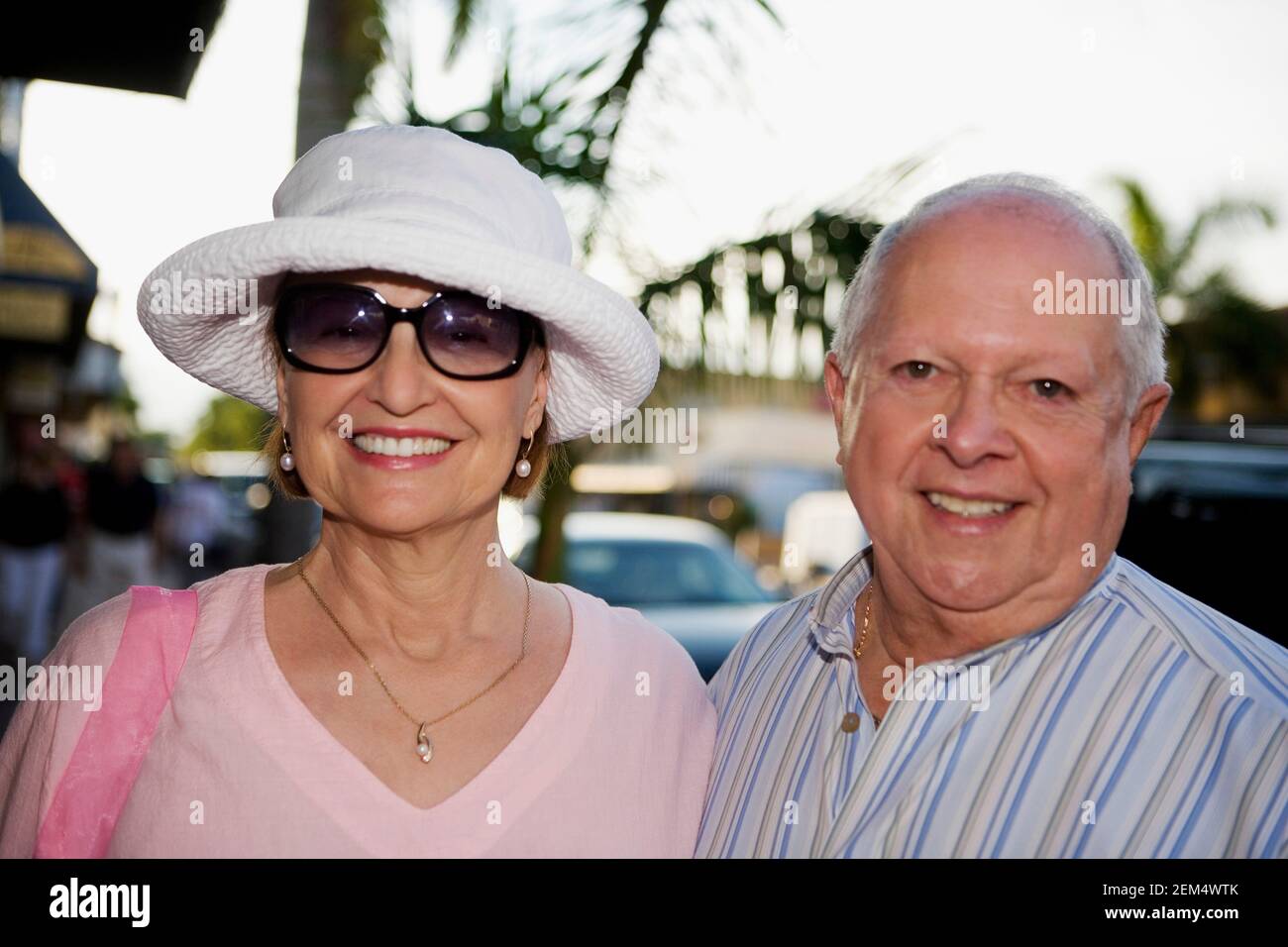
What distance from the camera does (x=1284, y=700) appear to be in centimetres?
152

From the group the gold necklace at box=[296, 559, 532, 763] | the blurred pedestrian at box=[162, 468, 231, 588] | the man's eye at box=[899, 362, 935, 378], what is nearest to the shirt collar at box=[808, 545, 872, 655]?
the man's eye at box=[899, 362, 935, 378]

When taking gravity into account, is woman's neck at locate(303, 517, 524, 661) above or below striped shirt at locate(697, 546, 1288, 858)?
above

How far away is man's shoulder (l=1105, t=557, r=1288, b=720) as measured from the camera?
1.55m

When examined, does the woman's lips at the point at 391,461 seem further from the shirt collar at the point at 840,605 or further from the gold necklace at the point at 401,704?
the shirt collar at the point at 840,605

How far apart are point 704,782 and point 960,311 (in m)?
1.02

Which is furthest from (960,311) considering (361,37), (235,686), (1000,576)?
(361,37)

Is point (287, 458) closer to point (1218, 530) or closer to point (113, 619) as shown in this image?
point (113, 619)

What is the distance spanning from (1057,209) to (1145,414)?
37 cm

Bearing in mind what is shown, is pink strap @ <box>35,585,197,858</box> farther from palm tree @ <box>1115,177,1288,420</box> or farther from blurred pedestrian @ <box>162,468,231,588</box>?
palm tree @ <box>1115,177,1288,420</box>

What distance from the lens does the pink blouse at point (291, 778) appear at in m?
1.75

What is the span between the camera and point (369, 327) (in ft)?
5.93

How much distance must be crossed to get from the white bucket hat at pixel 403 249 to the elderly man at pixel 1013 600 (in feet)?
1.68

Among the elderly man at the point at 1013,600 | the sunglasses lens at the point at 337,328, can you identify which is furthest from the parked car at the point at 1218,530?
the sunglasses lens at the point at 337,328

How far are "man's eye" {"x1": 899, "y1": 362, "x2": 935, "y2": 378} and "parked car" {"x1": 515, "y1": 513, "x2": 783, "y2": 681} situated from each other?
4.07 metres
